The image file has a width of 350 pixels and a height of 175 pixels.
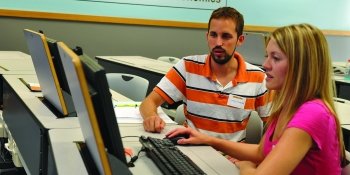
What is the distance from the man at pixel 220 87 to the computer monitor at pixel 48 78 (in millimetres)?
372

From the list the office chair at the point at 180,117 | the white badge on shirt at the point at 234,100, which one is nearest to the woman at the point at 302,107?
the white badge on shirt at the point at 234,100

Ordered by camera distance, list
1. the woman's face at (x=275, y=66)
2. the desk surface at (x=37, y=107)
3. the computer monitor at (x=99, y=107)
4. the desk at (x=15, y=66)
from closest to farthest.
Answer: the computer monitor at (x=99, y=107)
the woman's face at (x=275, y=66)
the desk surface at (x=37, y=107)
the desk at (x=15, y=66)

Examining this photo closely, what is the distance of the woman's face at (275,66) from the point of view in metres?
1.35

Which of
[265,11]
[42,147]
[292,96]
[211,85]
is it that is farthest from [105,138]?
[265,11]

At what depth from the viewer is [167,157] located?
1.37 metres

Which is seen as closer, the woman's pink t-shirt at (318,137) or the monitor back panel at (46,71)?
the woman's pink t-shirt at (318,137)

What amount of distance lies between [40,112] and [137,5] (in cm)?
335

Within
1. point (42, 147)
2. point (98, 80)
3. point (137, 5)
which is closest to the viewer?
point (98, 80)

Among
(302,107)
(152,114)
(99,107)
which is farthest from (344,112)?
(99,107)

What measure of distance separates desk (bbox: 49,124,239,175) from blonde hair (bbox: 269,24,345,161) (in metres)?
0.26

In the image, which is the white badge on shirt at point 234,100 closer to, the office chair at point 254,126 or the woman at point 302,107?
the office chair at point 254,126

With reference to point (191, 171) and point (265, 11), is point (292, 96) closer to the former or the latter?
point (191, 171)

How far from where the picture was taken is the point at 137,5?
5.02 meters

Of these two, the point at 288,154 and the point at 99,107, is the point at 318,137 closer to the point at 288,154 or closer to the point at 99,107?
the point at 288,154
